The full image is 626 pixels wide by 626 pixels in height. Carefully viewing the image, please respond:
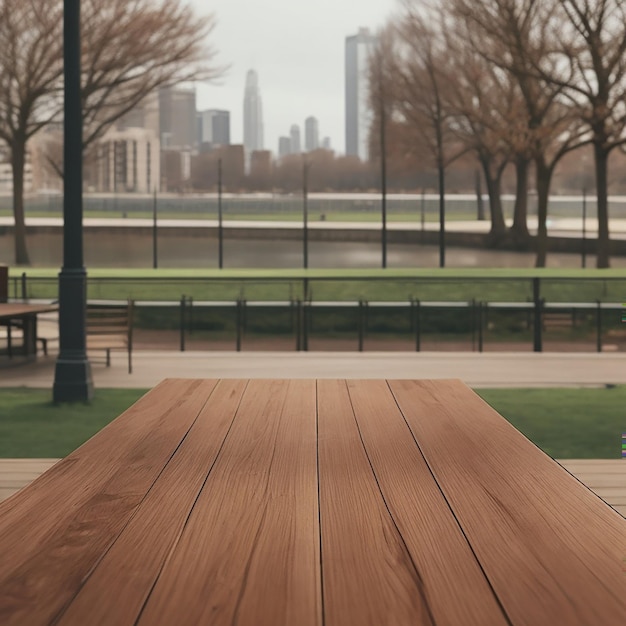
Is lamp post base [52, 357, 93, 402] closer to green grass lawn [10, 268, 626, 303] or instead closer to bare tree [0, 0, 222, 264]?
green grass lawn [10, 268, 626, 303]

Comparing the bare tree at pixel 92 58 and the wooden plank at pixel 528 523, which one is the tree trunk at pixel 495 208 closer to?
the bare tree at pixel 92 58

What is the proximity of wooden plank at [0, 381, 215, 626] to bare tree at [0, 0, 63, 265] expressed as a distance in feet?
139

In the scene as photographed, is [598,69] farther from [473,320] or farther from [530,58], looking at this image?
[473,320]

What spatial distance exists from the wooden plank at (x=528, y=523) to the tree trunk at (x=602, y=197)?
34533 millimetres

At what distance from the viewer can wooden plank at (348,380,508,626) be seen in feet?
7.83

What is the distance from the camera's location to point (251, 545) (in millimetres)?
2834

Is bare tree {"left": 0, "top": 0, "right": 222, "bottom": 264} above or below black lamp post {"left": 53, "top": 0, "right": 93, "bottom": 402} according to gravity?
above

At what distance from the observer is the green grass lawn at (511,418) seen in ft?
27.6

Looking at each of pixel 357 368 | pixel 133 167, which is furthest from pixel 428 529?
pixel 133 167

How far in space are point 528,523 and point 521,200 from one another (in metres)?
48.1

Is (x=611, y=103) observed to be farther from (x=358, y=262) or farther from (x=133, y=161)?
(x=133, y=161)

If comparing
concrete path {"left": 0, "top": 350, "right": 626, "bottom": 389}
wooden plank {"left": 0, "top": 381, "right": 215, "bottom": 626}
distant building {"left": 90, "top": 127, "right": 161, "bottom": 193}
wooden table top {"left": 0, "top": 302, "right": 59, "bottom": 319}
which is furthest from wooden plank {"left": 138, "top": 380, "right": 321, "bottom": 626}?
distant building {"left": 90, "top": 127, "right": 161, "bottom": 193}

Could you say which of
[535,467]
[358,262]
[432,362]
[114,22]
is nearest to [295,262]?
[358,262]

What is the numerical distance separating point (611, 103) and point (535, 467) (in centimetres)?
3456
